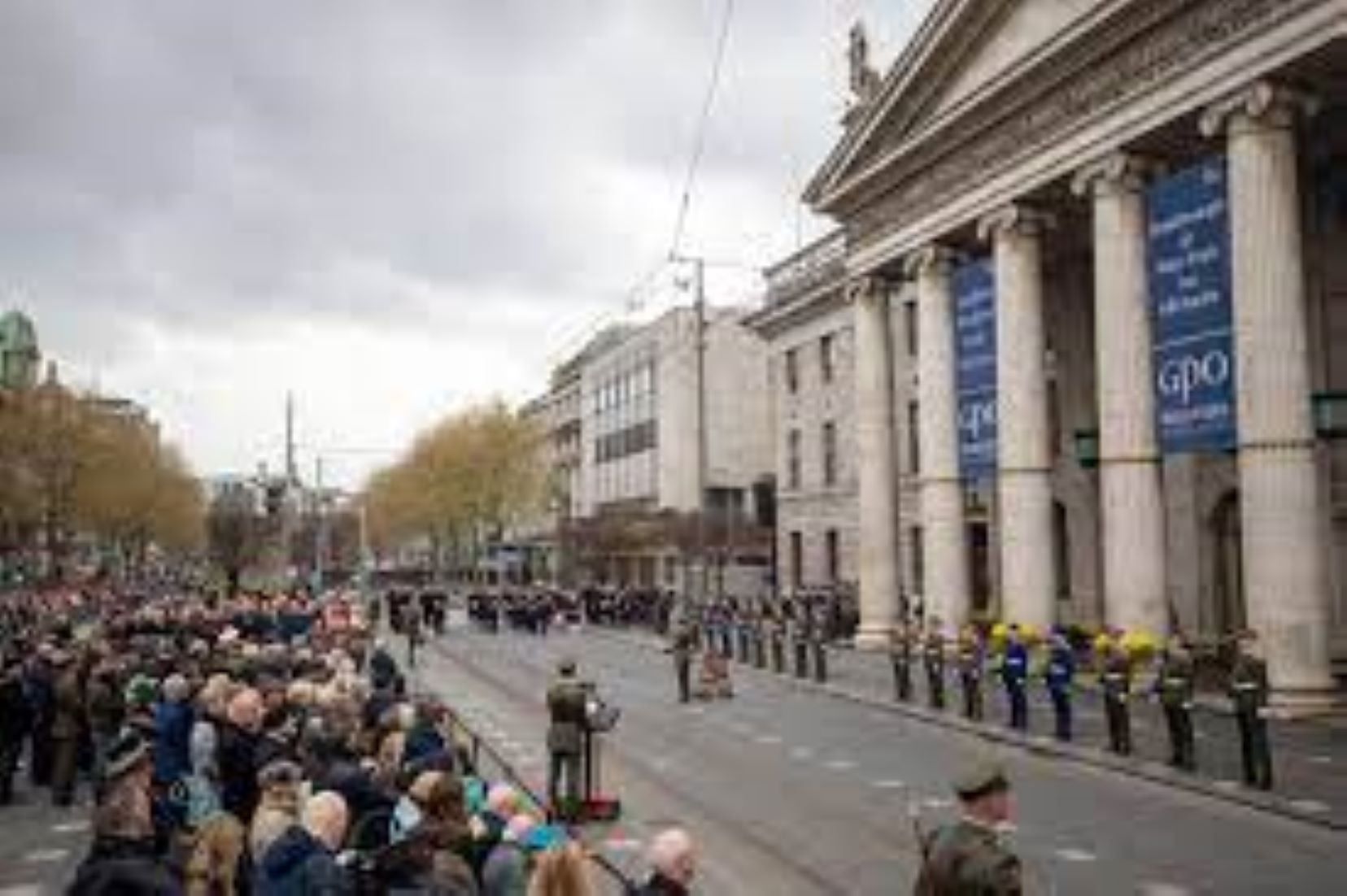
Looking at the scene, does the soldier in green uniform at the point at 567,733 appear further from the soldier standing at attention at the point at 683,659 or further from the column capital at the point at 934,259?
the column capital at the point at 934,259

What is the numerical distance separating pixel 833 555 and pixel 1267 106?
31551mm

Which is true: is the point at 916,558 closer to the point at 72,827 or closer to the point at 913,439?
the point at 913,439

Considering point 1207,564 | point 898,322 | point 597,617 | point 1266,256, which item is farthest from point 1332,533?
point 597,617

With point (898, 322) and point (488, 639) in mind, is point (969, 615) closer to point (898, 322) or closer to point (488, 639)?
point (898, 322)

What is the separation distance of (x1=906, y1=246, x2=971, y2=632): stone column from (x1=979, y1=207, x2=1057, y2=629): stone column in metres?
3.12

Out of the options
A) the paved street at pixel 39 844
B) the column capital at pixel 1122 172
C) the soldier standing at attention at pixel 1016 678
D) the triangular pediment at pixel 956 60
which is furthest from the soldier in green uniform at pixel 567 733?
the triangular pediment at pixel 956 60

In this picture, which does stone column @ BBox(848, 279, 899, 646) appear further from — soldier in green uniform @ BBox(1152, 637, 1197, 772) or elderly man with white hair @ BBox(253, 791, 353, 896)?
elderly man with white hair @ BBox(253, 791, 353, 896)

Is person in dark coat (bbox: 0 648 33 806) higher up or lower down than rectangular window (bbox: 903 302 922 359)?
lower down

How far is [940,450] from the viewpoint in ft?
116

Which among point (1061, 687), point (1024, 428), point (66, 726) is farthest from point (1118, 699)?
point (66, 726)

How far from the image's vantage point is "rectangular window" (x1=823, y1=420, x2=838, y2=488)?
2066 inches

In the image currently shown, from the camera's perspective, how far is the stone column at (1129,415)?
26.6 meters

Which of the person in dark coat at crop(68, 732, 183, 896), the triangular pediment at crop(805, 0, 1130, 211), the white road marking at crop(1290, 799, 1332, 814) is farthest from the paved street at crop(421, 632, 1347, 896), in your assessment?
the triangular pediment at crop(805, 0, 1130, 211)

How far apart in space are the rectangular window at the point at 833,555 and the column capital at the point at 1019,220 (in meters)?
21.9
